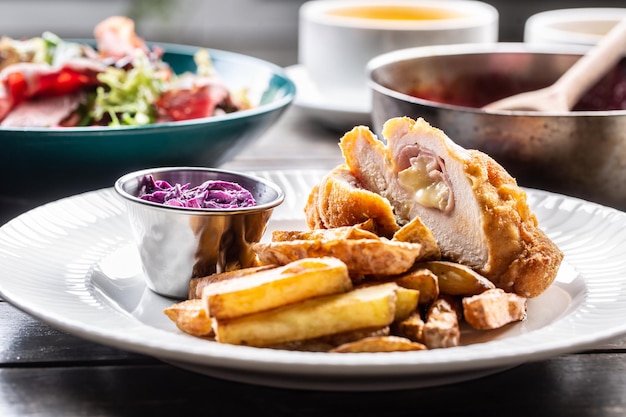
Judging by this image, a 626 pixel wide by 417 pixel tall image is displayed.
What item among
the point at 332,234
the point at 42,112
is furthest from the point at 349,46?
the point at 332,234

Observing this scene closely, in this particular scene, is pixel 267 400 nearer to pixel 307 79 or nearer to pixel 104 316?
pixel 104 316

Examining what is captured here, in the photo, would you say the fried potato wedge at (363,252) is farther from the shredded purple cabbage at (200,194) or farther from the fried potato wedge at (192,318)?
the shredded purple cabbage at (200,194)

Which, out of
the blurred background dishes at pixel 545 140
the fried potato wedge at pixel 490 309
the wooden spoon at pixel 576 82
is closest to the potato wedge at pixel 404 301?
the fried potato wedge at pixel 490 309

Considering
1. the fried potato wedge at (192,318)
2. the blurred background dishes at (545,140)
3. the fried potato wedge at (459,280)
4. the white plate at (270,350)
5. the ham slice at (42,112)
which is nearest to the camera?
the white plate at (270,350)

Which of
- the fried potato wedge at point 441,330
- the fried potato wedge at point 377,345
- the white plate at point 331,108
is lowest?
the white plate at point 331,108

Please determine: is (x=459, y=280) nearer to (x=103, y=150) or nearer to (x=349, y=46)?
(x=103, y=150)

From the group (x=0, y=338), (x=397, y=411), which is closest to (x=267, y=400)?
(x=397, y=411)
